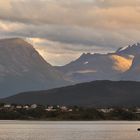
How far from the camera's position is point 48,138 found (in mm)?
122250

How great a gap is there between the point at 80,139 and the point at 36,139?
932cm

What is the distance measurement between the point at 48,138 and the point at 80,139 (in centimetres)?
680

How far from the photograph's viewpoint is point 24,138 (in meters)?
122

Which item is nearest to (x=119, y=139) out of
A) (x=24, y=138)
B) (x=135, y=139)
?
(x=135, y=139)

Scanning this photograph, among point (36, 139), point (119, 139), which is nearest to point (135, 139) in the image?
point (119, 139)

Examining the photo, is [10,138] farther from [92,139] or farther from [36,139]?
[92,139]

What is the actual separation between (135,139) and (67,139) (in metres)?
14.5

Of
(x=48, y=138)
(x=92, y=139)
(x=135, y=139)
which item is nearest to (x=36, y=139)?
(x=48, y=138)

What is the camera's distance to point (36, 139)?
119 m

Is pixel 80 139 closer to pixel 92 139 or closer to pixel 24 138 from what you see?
pixel 92 139

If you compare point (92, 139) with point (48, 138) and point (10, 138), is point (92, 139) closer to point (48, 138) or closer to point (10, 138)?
point (48, 138)

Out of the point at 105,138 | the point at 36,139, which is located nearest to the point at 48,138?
the point at 36,139

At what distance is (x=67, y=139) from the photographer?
120 meters

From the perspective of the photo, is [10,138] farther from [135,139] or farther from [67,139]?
[135,139]
